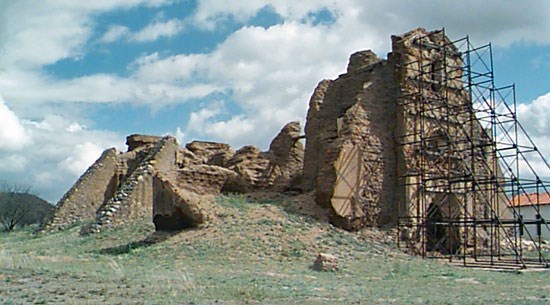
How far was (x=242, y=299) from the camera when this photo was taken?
32.0 feet

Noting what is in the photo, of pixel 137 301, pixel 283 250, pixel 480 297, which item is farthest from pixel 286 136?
pixel 137 301

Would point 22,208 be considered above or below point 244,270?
above

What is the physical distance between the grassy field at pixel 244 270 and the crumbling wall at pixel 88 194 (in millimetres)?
2373

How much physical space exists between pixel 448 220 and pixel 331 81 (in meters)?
7.65

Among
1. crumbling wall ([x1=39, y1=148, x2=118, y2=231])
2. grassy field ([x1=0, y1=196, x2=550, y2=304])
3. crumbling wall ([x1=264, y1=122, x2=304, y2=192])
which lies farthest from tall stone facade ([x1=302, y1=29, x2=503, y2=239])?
crumbling wall ([x1=39, y1=148, x2=118, y2=231])

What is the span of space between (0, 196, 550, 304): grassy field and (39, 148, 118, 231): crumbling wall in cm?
237

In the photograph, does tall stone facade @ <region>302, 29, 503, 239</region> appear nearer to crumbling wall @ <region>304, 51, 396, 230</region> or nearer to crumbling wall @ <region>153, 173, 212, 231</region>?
crumbling wall @ <region>304, 51, 396, 230</region>

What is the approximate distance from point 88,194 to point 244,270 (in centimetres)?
1551

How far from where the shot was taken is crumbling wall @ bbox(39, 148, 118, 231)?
89.6 ft

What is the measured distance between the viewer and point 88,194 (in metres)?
28.5

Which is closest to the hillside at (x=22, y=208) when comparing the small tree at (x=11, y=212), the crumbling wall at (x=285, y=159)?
the small tree at (x=11, y=212)

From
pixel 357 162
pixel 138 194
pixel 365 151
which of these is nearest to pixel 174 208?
pixel 138 194

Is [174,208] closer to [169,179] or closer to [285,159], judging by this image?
[169,179]

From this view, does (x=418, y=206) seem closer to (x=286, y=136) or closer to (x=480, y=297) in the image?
(x=286, y=136)
